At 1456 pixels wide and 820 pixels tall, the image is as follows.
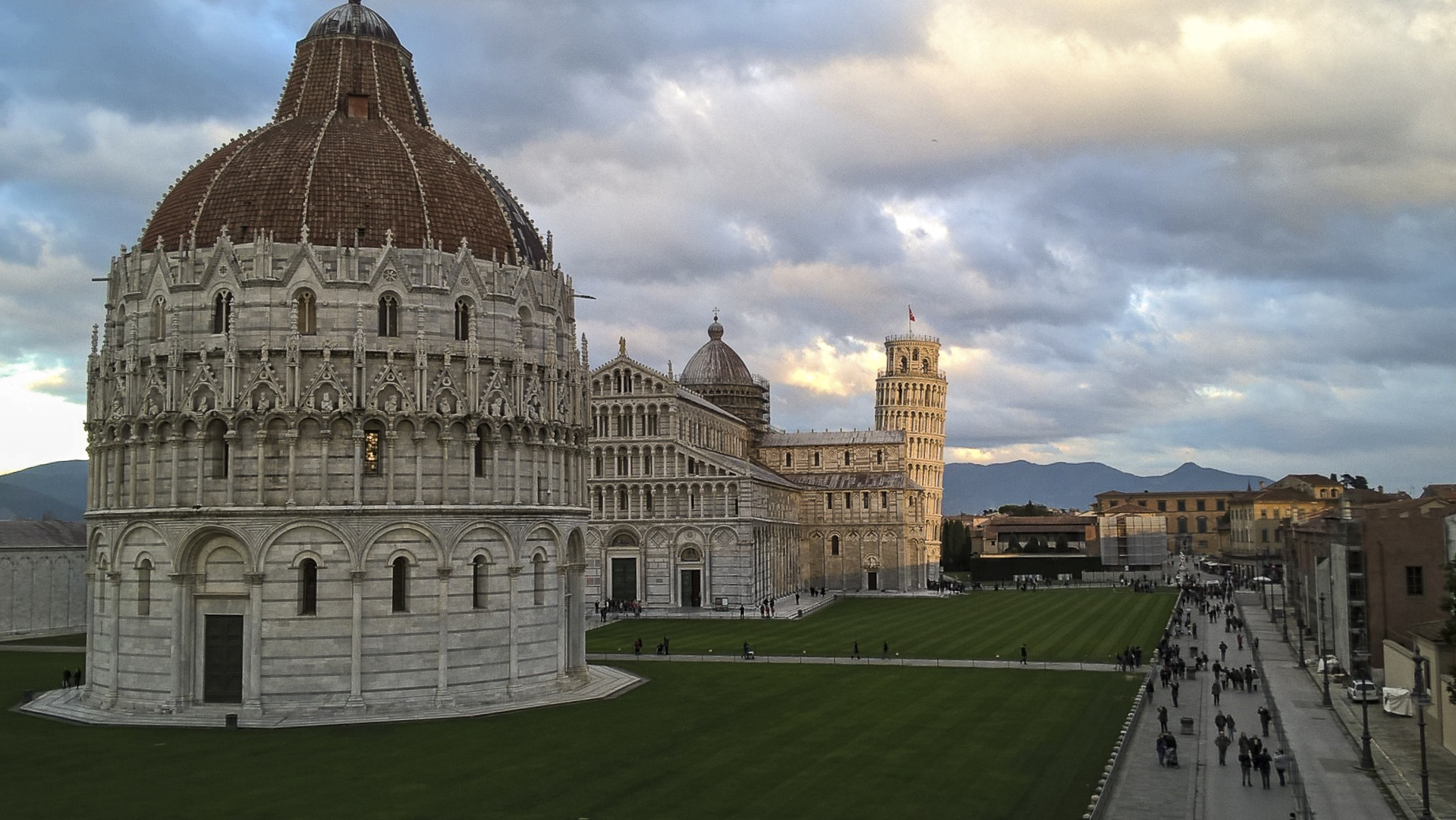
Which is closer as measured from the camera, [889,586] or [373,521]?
[373,521]

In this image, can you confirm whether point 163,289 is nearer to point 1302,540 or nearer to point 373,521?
point 373,521

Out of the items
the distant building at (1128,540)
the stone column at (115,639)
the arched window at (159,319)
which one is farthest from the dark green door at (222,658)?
the distant building at (1128,540)

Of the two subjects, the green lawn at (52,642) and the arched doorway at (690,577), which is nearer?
the green lawn at (52,642)

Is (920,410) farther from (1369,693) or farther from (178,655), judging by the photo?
(178,655)

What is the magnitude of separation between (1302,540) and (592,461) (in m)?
54.1

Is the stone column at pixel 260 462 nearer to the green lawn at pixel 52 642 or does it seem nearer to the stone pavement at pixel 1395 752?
the stone pavement at pixel 1395 752

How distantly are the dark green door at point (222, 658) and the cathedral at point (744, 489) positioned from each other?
3766cm

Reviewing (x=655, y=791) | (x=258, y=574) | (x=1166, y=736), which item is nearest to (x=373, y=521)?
(x=258, y=574)

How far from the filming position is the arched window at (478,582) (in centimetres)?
4994

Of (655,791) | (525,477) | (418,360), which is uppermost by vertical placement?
(418,360)

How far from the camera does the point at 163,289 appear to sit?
50.1 m

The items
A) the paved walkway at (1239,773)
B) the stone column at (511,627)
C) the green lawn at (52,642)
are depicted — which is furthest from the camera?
the green lawn at (52,642)

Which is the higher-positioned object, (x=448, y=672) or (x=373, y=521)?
(x=373, y=521)

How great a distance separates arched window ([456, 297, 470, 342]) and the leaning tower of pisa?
97.6 metres
